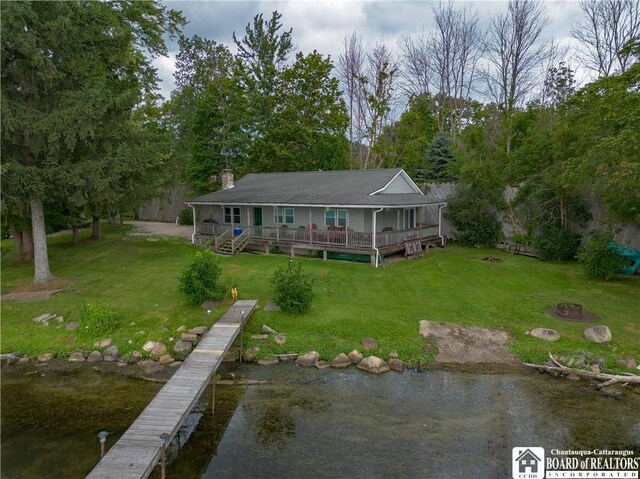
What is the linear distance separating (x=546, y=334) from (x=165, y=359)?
10486 millimetres

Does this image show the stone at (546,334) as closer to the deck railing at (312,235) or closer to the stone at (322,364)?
the stone at (322,364)

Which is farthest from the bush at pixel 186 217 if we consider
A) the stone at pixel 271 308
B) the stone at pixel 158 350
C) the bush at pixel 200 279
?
the stone at pixel 158 350

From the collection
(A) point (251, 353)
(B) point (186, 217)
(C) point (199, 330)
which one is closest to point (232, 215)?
(B) point (186, 217)

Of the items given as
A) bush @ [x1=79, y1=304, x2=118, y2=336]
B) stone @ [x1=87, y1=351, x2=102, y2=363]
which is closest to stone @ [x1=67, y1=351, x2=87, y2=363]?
stone @ [x1=87, y1=351, x2=102, y2=363]

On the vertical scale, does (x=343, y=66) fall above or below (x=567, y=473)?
above

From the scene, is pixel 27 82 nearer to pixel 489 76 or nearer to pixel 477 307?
pixel 477 307

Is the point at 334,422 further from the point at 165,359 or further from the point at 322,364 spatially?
the point at 165,359

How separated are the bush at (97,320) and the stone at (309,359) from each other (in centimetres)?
590

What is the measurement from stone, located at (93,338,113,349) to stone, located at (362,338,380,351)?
7.26 m

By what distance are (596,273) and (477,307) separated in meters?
6.04

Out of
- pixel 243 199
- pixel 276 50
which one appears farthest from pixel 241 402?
pixel 276 50

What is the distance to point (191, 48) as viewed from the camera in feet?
159

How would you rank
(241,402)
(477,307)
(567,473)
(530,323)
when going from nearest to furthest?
(567,473), (241,402), (530,323), (477,307)

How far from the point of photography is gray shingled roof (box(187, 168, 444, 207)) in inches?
797
